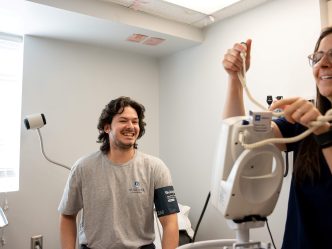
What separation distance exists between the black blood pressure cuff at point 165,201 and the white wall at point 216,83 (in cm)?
49

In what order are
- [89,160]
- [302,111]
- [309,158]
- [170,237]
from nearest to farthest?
[302,111], [309,158], [170,237], [89,160]

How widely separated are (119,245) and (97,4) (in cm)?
160

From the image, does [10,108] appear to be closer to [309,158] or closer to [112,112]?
[112,112]

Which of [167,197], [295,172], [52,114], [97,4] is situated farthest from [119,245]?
[97,4]

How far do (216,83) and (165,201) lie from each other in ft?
3.94

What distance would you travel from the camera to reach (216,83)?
245 cm

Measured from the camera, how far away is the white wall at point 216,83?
1876 millimetres

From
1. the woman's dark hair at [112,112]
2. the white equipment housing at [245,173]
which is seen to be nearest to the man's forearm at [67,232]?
the woman's dark hair at [112,112]

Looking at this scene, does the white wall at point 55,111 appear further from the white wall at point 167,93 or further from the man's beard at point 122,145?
the man's beard at point 122,145

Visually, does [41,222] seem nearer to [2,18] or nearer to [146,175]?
[146,175]

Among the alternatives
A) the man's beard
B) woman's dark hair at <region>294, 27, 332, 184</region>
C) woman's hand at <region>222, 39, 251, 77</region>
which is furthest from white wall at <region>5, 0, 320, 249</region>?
woman's hand at <region>222, 39, 251, 77</region>

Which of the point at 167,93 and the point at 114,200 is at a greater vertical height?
the point at 167,93

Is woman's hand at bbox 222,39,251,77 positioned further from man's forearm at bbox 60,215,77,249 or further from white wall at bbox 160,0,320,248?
man's forearm at bbox 60,215,77,249

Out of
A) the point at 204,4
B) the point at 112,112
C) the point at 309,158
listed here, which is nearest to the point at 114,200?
the point at 112,112
